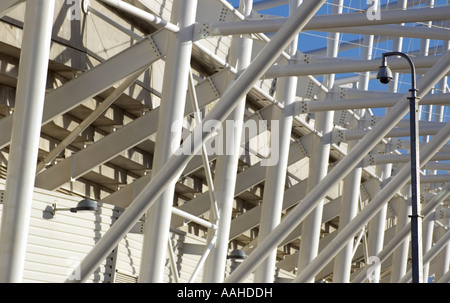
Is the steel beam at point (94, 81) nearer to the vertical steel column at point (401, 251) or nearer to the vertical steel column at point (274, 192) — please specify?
the vertical steel column at point (274, 192)

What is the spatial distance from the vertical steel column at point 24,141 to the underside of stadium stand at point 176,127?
0.02 metres

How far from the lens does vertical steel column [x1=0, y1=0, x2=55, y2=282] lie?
11.3 m

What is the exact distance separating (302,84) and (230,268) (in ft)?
15.7

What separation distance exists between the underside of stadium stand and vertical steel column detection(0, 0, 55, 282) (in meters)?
0.02

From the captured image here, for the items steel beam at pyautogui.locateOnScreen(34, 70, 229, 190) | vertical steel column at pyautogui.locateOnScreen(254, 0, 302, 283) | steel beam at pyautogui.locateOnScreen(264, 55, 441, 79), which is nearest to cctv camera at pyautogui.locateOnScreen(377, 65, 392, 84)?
steel beam at pyautogui.locateOnScreen(264, 55, 441, 79)

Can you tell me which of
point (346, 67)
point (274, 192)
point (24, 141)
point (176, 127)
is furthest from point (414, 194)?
point (274, 192)

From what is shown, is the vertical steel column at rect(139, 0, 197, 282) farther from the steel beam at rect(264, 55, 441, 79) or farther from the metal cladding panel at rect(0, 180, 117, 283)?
the steel beam at rect(264, 55, 441, 79)

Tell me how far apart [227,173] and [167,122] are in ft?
11.3

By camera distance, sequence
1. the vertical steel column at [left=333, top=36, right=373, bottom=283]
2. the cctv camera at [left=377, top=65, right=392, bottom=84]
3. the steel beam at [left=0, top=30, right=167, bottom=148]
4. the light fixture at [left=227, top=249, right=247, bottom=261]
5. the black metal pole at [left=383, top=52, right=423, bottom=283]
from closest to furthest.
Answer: the black metal pole at [left=383, top=52, right=423, bottom=283], the cctv camera at [left=377, top=65, right=392, bottom=84], the steel beam at [left=0, top=30, right=167, bottom=148], the light fixture at [left=227, top=249, right=247, bottom=261], the vertical steel column at [left=333, top=36, right=373, bottom=283]

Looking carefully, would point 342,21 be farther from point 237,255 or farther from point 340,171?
point 237,255

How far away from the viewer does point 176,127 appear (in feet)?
50.9

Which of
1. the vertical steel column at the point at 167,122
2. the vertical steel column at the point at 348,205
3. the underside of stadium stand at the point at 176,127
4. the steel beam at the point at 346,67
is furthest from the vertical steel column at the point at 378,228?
the vertical steel column at the point at 167,122

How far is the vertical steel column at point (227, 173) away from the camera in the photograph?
18.4m
